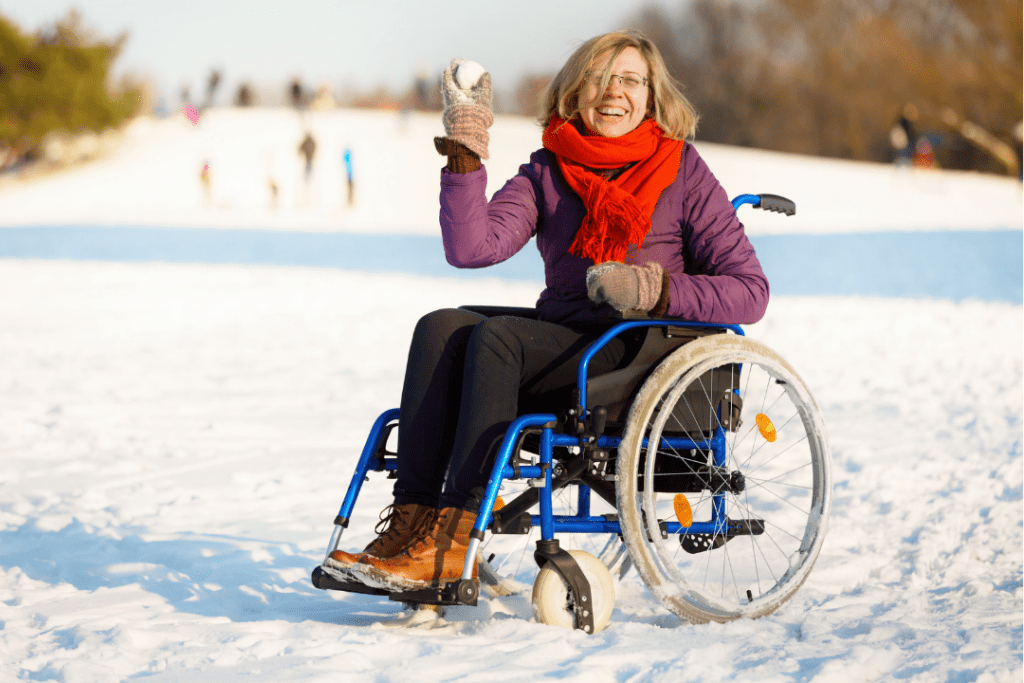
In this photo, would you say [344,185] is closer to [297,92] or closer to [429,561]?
Answer: [297,92]

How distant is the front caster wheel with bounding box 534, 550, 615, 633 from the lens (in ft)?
8.16

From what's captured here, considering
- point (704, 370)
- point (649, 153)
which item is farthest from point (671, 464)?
point (649, 153)

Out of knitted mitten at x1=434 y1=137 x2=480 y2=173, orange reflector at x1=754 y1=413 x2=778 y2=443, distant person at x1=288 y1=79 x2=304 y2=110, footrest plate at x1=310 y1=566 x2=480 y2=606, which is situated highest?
distant person at x1=288 y1=79 x2=304 y2=110

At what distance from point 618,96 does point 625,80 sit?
0.16ft

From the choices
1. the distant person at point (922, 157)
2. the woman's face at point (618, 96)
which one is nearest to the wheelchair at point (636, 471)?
the woman's face at point (618, 96)

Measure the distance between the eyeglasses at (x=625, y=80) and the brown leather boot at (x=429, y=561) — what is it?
1132mm

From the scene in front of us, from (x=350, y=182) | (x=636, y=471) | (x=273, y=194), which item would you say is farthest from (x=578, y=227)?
(x=350, y=182)

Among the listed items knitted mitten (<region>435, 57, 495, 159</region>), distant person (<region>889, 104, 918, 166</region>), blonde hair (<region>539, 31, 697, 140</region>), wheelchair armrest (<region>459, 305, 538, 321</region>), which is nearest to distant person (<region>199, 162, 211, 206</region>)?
distant person (<region>889, 104, 918, 166</region>)

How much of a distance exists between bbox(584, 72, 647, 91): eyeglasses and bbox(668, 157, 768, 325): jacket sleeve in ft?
0.79

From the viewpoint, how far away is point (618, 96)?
2.76 m

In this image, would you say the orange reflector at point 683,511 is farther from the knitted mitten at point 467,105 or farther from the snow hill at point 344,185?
the snow hill at point 344,185

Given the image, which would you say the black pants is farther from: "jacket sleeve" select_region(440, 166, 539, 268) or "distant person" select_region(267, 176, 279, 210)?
"distant person" select_region(267, 176, 279, 210)

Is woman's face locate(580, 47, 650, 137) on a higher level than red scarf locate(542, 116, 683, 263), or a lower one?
higher

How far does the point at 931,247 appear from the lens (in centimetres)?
1648
